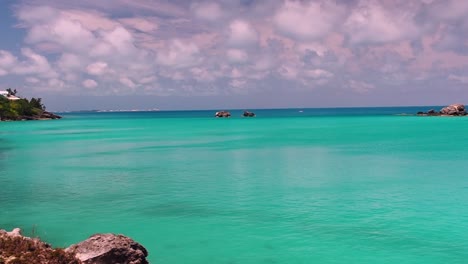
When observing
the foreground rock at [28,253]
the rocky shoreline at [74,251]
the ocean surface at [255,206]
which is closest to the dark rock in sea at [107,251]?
the rocky shoreline at [74,251]

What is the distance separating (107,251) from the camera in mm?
17000

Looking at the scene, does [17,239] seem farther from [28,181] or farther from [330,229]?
[28,181]

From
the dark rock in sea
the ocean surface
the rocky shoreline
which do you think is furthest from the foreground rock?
the ocean surface

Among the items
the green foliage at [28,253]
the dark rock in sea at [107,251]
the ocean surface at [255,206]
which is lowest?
the ocean surface at [255,206]

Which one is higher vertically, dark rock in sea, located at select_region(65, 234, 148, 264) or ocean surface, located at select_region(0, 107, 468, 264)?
dark rock in sea, located at select_region(65, 234, 148, 264)

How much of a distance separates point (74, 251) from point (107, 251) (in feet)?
4.18

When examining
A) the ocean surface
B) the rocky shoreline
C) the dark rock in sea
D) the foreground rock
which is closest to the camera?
the foreground rock

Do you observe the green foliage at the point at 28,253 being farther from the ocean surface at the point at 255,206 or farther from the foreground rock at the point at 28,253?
the ocean surface at the point at 255,206

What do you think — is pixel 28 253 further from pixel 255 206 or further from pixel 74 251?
pixel 255 206

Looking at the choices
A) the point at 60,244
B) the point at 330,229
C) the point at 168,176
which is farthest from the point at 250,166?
the point at 60,244

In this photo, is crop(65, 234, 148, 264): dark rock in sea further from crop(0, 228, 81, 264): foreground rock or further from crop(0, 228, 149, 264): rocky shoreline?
crop(0, 228, 81, 264): foreground rock

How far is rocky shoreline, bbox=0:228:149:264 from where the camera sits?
15.0 m

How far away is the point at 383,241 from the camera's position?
78.9 feet

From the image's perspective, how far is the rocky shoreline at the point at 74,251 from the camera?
591 inches
